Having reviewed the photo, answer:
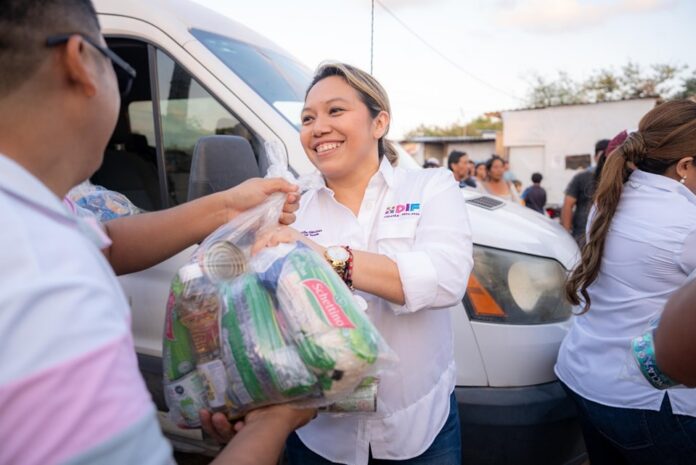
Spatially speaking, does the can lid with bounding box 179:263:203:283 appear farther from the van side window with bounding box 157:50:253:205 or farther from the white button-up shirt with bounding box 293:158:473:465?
the van side window with bounding box 157:50:253:205

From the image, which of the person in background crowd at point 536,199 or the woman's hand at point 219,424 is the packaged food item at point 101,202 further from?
the person in background crowd at point 536,199

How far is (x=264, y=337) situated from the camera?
1.20 m

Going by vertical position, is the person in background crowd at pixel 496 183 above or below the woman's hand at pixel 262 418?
below

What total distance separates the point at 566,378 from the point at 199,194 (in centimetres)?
176

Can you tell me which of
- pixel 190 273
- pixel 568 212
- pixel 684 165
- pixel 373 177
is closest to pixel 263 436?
pixel 190 273

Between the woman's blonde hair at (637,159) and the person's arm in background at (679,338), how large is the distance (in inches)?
42.2

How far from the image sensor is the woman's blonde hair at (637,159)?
2113mm

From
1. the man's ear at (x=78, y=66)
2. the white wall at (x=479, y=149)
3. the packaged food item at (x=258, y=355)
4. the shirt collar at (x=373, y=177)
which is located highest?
the man's ear at (x=78, y=66)

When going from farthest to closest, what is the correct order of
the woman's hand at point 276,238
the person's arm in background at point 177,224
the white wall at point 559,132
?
the white wall at point 559,132
the person's arm in background at point 177,224
the woman's hand at point 276,238

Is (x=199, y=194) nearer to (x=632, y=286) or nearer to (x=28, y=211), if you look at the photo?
(x=28, y=211)

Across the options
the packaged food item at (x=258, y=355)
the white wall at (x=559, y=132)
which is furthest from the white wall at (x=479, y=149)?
the packaged food item at (x=258, y=355)

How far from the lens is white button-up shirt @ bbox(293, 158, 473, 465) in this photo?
1639 millimetres

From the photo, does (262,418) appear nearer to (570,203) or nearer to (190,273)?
(190,273)

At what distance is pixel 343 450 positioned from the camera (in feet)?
5.62
